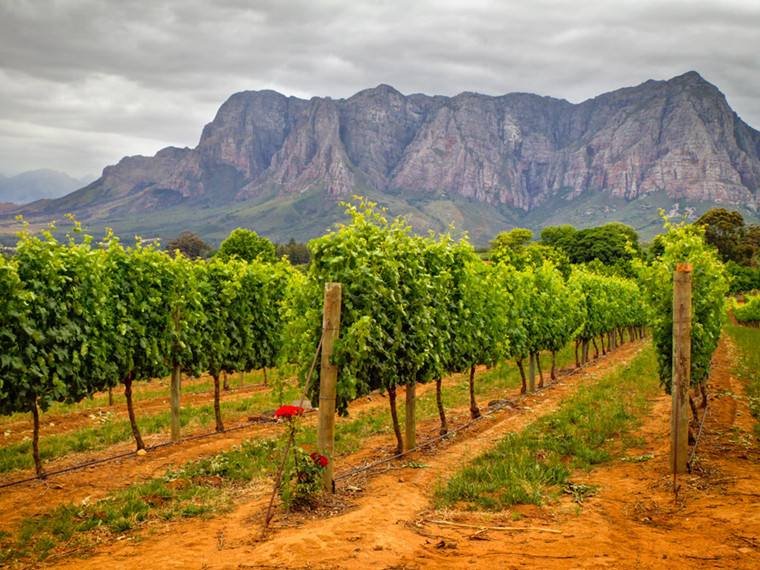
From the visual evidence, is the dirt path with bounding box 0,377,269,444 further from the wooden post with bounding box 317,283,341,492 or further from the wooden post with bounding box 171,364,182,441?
the wooden post with bounding box 317,283,341,492

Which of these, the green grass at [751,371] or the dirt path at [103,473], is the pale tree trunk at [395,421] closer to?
the dirt path at [103,473]

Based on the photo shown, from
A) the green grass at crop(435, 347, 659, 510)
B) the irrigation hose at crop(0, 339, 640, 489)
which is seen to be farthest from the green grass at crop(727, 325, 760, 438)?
the irrigation hose at crop(0, 339, 640, 489)

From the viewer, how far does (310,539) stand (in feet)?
24.4

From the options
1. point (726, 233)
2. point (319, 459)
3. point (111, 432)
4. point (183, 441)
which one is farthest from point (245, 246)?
point (726, 233)

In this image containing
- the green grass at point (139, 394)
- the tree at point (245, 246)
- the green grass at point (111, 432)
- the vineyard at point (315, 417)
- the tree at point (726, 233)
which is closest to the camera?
the vineyard at point (315, 417)

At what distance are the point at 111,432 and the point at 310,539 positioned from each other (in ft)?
32.6

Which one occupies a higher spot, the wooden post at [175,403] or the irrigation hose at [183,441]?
the wooden post at [175,403]

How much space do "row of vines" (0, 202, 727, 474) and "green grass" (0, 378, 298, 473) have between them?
1.51m

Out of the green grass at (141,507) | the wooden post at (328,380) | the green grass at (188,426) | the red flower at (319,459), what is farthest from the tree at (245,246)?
the red flower at (319,459)

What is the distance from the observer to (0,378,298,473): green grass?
13047 millimetres

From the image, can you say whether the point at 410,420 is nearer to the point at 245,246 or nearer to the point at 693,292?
the point at 693,292

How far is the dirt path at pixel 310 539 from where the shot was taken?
6992 millimetres

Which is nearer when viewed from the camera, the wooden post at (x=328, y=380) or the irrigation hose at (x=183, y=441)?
the wooden post at (x=328, y=380)

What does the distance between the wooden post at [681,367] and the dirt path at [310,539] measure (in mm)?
4184
